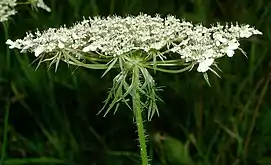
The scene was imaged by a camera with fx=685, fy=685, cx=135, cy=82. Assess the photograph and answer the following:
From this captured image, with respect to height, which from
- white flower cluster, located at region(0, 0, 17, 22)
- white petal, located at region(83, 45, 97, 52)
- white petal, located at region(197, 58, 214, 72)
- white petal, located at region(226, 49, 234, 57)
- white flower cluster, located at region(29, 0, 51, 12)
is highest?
white flower cluster, located at region(29, 0, 51, 12)

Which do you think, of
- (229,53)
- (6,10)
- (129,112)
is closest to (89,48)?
(229,53)

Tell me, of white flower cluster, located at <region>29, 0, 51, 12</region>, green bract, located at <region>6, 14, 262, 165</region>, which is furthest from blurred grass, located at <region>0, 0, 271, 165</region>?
green bract, located at <region>6, 14, 262, 165</region>

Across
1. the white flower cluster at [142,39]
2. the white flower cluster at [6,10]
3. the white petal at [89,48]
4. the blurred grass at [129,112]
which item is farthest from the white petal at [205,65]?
the blurred grass at [129,112]

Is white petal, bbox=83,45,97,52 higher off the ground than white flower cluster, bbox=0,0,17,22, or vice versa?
white flower cluster, bbox=0,0,17,22

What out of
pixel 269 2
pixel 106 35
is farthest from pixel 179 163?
pixel 106 35

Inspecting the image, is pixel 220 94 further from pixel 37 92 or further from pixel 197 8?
pixel 37 92

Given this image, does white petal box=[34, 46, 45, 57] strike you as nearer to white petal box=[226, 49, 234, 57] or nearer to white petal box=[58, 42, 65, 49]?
white petal box=[58, 42, 65, 49]
